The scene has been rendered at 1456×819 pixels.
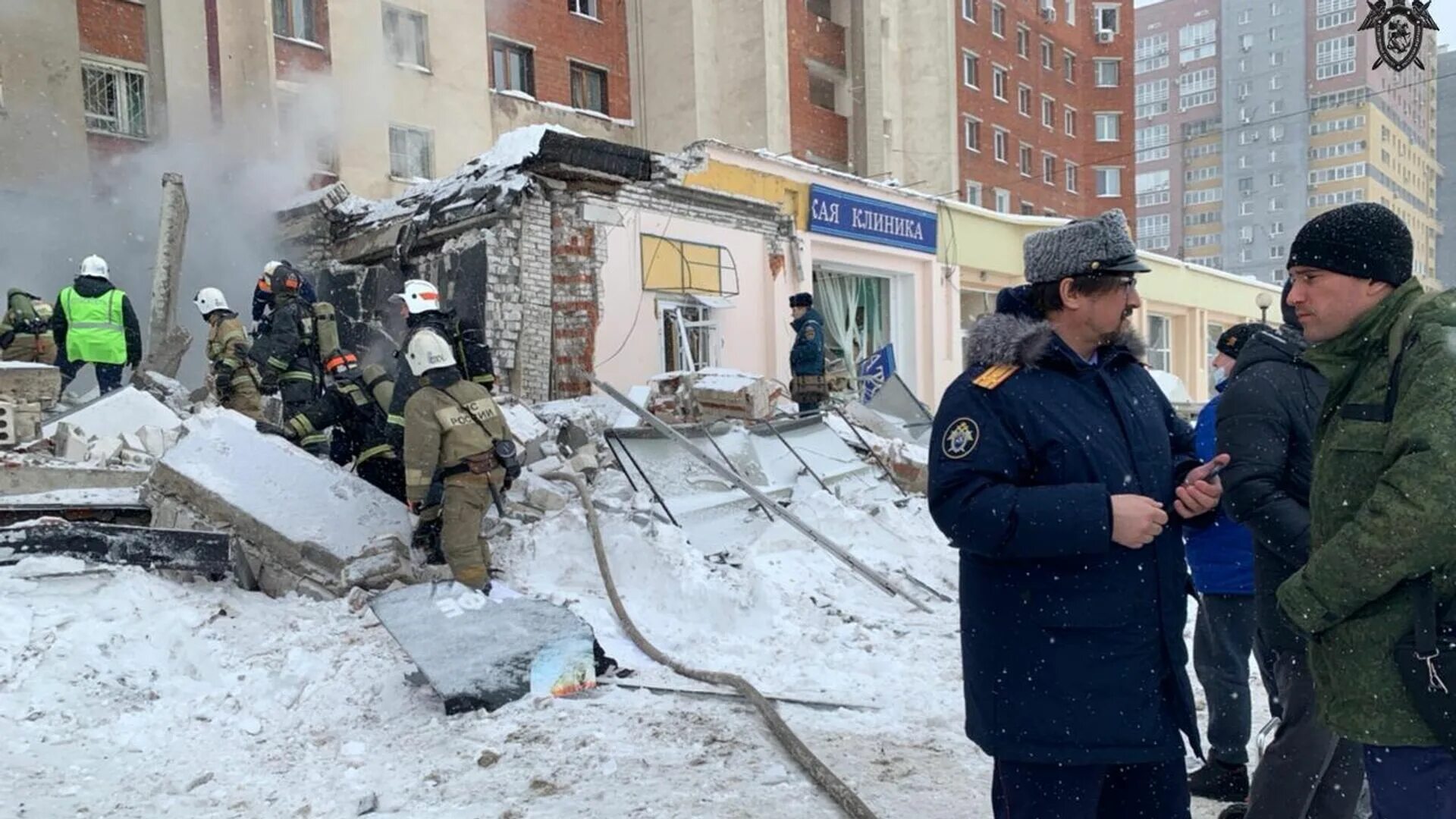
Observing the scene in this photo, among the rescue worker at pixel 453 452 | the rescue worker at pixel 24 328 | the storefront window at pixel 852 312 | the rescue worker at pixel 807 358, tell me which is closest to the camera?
the rescue worker at pixel 453 452

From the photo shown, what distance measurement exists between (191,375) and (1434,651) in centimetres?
1667

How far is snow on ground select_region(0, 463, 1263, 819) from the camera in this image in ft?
11.6

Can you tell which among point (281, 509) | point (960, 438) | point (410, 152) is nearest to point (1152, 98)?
point (410, 152)

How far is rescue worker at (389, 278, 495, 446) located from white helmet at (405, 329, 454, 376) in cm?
8

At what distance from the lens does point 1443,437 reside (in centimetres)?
186

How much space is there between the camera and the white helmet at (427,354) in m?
5.60

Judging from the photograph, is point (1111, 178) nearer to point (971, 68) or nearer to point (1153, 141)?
point (971, 68)

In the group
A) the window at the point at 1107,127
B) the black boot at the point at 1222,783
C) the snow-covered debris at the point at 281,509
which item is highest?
the window at the point at 1107,127

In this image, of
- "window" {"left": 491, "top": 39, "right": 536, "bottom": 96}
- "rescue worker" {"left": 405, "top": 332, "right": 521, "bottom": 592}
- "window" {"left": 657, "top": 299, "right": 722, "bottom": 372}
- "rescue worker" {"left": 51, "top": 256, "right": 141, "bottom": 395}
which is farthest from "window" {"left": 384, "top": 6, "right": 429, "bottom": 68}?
"rescue worker" {"left": 405, "top": 332, "right": 521, "bottom": 592}

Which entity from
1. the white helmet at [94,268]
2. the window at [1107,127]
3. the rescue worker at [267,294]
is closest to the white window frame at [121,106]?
the white helmet at [94,268]

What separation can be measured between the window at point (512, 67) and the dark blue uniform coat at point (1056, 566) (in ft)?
68.4

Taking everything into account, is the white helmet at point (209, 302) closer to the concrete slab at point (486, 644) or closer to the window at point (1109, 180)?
the concrete slab at point (486, 644)

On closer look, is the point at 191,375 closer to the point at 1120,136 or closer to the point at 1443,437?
the point at 1443,437

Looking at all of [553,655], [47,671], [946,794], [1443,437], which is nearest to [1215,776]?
[946,794]
